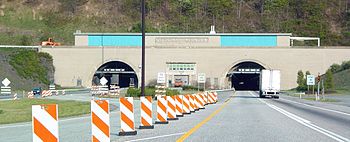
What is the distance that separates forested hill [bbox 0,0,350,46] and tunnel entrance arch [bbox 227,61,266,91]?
15228 mm

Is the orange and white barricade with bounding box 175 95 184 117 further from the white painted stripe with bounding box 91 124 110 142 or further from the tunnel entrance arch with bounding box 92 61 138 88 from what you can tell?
the tunnel entrance arch with bounding box 92 61 138 88

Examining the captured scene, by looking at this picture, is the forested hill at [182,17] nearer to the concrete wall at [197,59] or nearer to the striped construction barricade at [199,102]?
the concrete wall at [197,59]

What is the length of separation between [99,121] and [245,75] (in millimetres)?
107595

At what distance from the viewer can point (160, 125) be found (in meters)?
22.3

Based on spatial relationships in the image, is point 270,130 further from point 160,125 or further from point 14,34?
point 14,34

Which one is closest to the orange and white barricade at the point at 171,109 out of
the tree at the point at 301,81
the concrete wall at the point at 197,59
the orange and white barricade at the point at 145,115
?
the orange and white barricade at the point at 145,115

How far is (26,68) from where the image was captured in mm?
92062

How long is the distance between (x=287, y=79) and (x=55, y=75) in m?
37.4

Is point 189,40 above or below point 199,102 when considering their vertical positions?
above

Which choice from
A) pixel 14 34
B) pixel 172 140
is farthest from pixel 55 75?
pixel 172 140

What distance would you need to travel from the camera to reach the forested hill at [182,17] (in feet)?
449

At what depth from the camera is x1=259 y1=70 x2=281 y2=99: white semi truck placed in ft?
222

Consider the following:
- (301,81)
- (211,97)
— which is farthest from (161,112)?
(301,81)

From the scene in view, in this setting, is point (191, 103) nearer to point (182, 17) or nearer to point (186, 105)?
point (186, 105)
